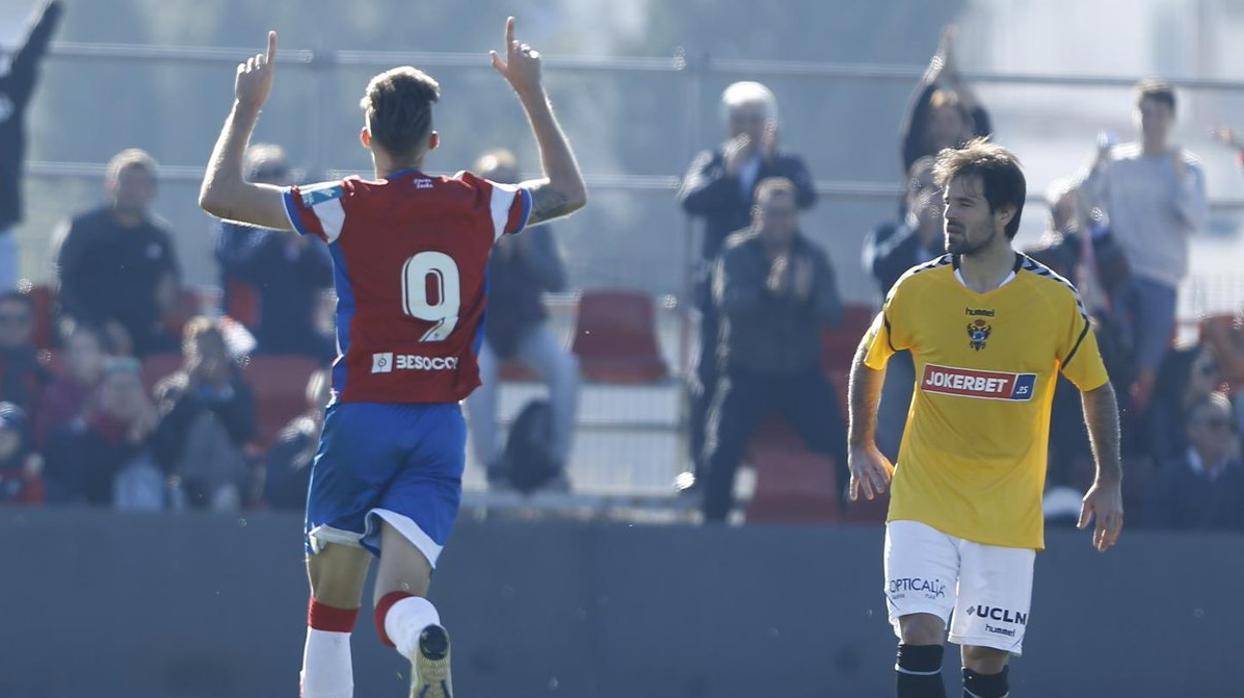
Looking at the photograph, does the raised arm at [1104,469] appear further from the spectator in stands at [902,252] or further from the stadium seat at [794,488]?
the stadium seat at [794,488]

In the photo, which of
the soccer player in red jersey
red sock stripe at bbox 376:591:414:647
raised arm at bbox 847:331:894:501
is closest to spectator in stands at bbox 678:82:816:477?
raised arm at bbox 847:331:894:501

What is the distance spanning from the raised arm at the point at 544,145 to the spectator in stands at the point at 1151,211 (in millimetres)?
5041

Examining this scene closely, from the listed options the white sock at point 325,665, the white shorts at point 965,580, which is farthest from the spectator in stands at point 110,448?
the white shorts at point 965,580

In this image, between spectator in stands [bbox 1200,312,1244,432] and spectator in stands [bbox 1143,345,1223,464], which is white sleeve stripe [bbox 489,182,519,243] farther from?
spectator in stands [bbox 1200,312,1244,432]

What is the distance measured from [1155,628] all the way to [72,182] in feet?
21.5

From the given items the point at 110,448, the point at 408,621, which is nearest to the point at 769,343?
the point at 110,448

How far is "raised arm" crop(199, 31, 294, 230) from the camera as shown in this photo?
20.6 ft

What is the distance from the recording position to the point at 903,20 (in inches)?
1513

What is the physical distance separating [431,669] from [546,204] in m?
1.62

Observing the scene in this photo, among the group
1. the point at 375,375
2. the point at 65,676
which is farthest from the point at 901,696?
the point at 65,676

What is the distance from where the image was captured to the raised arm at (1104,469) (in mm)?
6816

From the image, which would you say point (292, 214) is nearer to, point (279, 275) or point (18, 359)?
point (279, 275)

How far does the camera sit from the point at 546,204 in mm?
6625

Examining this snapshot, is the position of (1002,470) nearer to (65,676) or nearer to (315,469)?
(315,469)
